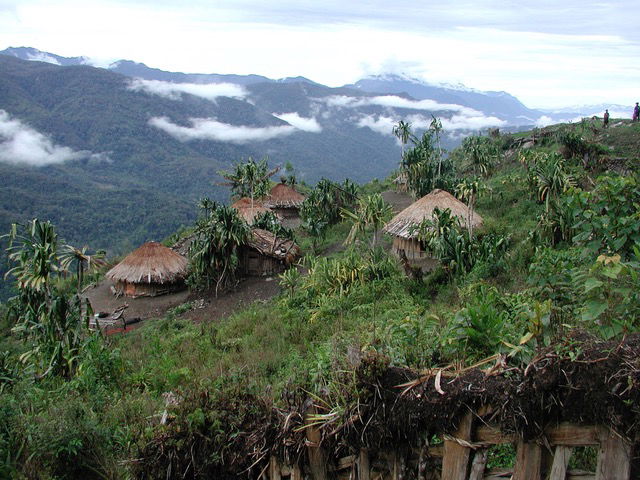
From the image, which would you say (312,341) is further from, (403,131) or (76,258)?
(403,131)

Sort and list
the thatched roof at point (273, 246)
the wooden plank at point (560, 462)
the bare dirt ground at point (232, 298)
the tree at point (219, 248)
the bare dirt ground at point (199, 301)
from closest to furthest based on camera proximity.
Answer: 1. the wooden plank at point (560, 462)
2. the bare dirt ground at point (232, 298)
3. the bare dirt ground at point (199, 301)
4. the tree at point (219, 248)
5. the thatched roof at point (273, 246)

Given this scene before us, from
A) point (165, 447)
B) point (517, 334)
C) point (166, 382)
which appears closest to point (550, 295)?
point (517, 334)

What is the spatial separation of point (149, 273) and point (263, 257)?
14.6 feet

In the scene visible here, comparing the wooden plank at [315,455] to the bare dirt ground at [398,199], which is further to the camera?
the bare dirt ground at [398,199]

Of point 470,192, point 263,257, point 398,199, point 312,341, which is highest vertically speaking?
point 470,192

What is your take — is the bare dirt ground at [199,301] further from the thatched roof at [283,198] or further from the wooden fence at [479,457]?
the wooden fence at [479,457]

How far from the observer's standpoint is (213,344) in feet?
31.0

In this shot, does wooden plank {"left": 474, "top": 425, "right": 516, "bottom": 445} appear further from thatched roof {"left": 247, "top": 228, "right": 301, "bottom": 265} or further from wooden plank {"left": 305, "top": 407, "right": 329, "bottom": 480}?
thatched roof {"left": 247, "top": 228, "right": 301, "bottom": 265}

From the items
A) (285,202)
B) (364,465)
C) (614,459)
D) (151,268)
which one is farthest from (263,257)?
(614,459)

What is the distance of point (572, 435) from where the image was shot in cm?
277

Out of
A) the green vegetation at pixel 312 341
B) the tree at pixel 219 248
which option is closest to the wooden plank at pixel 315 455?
the green vegetation at pixel 312 341

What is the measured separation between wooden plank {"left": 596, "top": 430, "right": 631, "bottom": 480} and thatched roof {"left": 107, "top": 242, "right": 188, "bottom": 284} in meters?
18.4

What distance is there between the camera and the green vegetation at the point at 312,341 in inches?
137

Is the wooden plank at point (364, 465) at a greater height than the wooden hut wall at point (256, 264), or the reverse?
the wooden plank at point (364, 465)
